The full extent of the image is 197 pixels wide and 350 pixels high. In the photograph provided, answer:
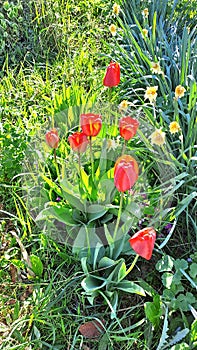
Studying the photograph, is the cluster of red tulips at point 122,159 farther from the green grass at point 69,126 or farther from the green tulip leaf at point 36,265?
the green tulip leaf at point 36,265

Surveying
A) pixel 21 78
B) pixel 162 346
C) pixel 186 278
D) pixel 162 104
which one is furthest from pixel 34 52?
pixel 162 346

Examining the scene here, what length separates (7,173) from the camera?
1.99 metres

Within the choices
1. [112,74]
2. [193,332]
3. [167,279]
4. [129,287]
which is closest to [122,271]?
[129,287]

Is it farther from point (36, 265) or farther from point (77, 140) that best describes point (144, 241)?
point (36, 265)

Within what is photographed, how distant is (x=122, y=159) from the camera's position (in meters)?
1.40

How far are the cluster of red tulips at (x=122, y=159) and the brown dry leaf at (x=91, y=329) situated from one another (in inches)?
15.7

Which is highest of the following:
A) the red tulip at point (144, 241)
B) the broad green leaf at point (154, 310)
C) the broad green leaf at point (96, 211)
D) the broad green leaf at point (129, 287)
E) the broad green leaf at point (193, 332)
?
the red tulip at point (144, 241)

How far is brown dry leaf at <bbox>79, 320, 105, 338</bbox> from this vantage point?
5.05 feet

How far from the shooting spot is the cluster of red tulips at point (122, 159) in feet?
4.17

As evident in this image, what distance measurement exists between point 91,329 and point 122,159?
61cm

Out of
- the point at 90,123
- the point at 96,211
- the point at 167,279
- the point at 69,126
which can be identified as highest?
the point at 90,123

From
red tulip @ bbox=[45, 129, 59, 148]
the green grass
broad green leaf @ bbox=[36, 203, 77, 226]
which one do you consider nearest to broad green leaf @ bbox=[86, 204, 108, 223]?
broad green leaf @ bbox=[36, 203, 77, 226]

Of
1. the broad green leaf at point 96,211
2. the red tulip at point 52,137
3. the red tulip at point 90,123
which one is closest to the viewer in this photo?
the red tulip at point 90,123

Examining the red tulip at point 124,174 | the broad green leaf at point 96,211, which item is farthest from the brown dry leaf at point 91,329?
the red tulip at point 124,174
